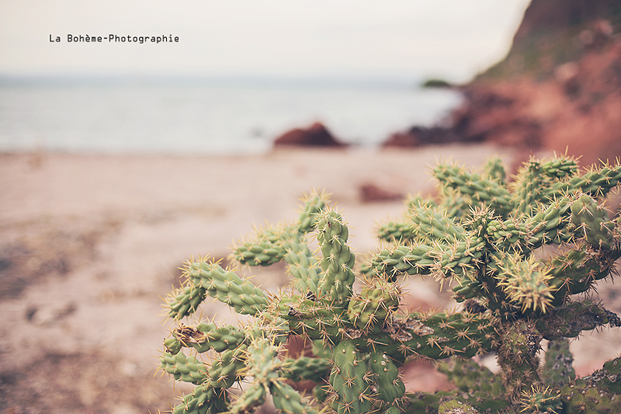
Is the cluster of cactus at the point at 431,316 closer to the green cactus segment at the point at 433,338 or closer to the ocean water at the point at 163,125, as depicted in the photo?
the green cactus segment at the point at 433,338

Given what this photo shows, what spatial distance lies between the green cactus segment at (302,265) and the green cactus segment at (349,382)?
0.31 m

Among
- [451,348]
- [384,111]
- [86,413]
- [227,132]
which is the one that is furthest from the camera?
[384,111]

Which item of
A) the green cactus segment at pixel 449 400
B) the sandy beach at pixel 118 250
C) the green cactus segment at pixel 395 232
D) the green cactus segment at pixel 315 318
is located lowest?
the sandy beach at pixel 118 250

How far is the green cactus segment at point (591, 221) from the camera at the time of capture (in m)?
1.61

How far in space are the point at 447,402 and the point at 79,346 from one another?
3.70 meters

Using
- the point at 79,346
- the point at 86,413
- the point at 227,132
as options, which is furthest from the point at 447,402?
the point at 227,132

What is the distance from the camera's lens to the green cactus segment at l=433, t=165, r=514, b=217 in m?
2.23

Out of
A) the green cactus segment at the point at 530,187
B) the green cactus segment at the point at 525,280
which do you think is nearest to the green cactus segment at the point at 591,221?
the green cactus segment at the point at 525,280

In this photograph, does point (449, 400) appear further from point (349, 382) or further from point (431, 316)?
point (349, 382)

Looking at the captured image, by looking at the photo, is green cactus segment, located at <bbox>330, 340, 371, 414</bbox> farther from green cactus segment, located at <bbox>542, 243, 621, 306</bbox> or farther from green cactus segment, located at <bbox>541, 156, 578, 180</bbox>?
green cactus segment, located at <bbox>541, 156, 578, 180</bbox>

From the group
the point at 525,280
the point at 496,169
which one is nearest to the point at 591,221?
the point at 525,280

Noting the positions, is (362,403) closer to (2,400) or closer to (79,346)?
(2,400)

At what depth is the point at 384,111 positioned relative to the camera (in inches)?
1559

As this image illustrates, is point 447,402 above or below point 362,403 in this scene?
below
